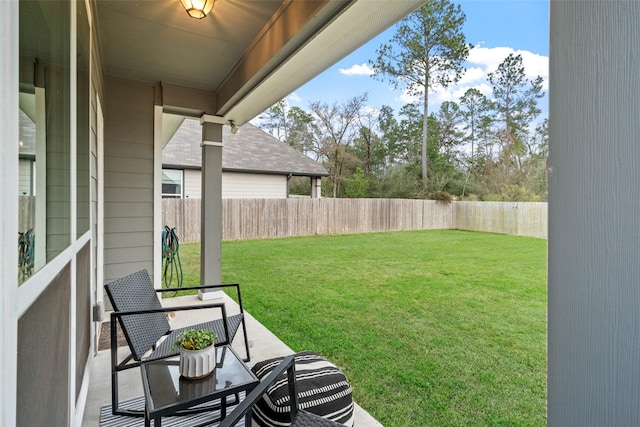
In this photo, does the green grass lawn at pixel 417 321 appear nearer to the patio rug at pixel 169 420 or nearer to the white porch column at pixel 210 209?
the white porch column at pixel 210 209

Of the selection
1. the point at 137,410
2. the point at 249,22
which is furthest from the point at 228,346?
the point at 249,22

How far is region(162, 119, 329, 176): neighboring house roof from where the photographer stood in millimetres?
11336

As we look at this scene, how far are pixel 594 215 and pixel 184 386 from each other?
1.71 meters

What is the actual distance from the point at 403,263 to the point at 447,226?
7.50 metres

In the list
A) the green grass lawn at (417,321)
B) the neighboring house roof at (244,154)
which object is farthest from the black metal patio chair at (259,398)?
the neighboring house roof at (244,154)

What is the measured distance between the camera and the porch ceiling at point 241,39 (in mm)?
2037

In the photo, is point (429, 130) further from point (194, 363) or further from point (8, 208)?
point (8, 208)

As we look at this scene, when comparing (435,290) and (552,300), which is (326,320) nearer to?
(435,290)

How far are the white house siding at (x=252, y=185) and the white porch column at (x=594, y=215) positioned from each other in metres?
11.7

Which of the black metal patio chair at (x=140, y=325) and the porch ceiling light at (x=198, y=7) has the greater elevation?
the porch ceiling light at (x=198, y=7)

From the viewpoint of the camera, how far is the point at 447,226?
45.3 feet

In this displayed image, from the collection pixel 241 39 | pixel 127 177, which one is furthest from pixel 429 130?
pixel 127 177

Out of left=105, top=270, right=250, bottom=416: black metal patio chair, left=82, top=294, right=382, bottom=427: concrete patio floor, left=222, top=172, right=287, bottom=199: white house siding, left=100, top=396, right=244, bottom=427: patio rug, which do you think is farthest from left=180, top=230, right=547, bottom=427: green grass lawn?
left=222, top=172, right=287, bottom=199: white house siding

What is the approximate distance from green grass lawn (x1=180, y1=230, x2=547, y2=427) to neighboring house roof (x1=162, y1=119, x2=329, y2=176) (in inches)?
168
